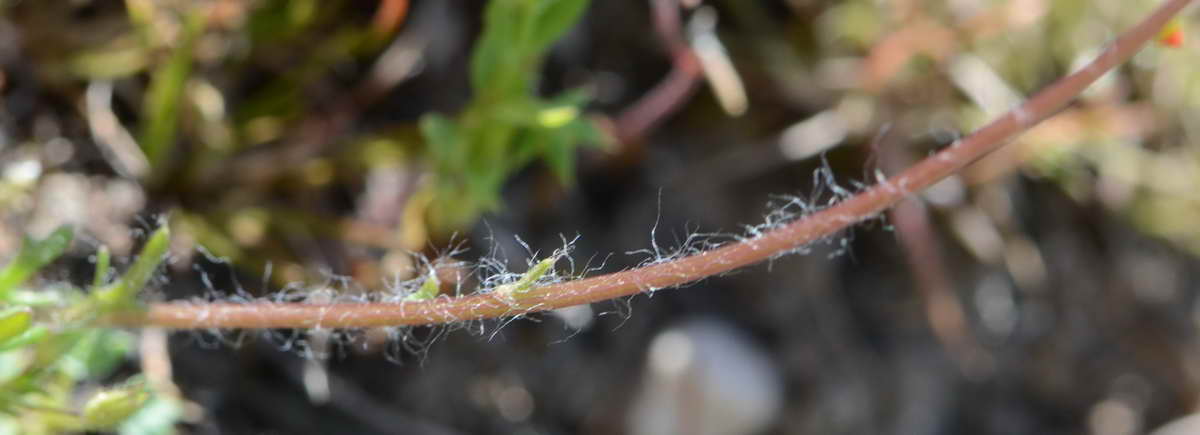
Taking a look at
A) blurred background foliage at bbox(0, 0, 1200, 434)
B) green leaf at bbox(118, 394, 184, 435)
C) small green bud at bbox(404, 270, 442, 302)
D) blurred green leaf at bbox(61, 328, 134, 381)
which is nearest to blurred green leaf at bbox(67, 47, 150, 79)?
blurred background foliage at bbox(0, 0, 1200, 434)

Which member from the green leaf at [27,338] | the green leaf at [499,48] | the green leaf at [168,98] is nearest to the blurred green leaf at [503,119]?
the green leaf at [499,48]

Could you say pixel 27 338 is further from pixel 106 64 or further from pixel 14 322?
pixel 106 64

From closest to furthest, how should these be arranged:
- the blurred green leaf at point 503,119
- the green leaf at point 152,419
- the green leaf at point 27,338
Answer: the green leaf at point 27,338 → the green leaf at point 152,419 → the blurred green leaf at point 503,119

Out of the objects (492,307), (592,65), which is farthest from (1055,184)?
(492,307)

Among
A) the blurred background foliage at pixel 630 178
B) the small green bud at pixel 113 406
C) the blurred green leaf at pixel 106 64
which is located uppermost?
the blurred green leaf at pixel 106 64

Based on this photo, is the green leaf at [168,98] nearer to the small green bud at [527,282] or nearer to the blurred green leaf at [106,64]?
the blurred green leaf at [106,64]

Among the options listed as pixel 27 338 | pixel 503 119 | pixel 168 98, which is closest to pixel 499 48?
pixel 503 119
